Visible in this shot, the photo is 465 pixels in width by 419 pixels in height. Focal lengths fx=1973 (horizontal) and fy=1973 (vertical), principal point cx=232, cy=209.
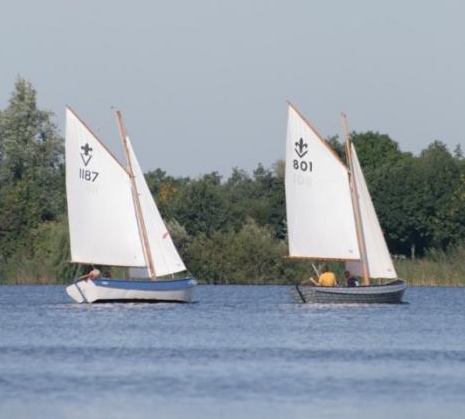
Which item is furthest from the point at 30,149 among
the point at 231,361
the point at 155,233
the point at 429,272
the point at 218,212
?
the point at 231,361

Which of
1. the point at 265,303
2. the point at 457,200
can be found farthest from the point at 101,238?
the point at 457,200

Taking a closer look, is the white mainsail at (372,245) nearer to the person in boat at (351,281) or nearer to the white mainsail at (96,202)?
the person in boat at (351,281)

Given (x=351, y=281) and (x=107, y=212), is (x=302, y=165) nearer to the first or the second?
(x=351, y=281)

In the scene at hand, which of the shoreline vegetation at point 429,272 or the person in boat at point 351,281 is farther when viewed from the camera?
the shoreline vegetation at point 429,272

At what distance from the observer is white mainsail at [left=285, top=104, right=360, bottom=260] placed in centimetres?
7862

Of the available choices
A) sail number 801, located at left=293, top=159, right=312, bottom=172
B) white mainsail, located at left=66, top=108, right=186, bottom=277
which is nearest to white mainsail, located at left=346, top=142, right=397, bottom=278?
sail number 801, located at left=293, top=159, right=312, bottom=172

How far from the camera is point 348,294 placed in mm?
78875

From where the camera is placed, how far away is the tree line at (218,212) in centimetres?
11038

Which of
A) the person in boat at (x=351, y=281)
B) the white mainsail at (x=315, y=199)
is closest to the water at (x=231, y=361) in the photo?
the person in boat at (x=351, y=281)

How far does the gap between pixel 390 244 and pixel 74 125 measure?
53.7m

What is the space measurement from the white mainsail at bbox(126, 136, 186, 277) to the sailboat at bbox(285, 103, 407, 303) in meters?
5.37

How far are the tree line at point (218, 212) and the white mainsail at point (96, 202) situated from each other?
23.6 meters

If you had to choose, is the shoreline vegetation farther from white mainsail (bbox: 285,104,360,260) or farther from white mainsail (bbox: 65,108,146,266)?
white mainsail (bbox: 65,108,146,266)

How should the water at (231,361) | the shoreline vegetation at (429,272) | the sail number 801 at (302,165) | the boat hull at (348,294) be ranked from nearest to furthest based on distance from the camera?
the water at (231,361) → the sail number 801 at (302,165) → the boat hull at (348,294) → the shoreline vegetation at (429,272)
